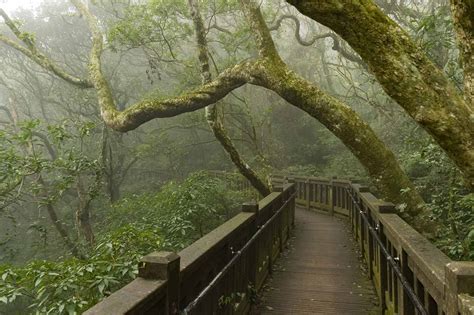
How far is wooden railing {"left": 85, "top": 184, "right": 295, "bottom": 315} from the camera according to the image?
2170 mm

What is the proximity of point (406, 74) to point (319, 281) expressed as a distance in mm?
3902

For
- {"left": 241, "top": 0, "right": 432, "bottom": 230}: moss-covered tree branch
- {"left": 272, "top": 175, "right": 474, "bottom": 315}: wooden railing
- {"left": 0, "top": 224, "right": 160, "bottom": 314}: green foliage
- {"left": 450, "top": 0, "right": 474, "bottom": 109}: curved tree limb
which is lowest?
{"left": 0, "top": 224, "right": 160, "bottom": 314}: green foliage

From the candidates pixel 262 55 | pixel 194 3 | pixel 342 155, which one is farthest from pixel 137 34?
pixel 342 155

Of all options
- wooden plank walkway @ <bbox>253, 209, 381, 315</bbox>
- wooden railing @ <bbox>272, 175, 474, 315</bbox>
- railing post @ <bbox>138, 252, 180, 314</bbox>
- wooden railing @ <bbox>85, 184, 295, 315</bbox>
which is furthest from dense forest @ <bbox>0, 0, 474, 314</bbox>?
wooden plank walkway @ <bbox>253, 209, 381, 315</bbox>

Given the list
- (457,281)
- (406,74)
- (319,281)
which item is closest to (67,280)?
(457,281)

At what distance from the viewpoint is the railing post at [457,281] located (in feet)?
6.19

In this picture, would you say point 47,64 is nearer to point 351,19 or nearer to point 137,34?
point 137,34

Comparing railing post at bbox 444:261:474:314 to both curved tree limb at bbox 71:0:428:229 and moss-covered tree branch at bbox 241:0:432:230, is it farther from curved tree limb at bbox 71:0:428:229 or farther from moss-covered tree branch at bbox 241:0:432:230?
curved tree limb at bbox 71:0:428:229

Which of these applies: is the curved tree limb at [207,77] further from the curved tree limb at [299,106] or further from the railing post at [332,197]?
the railing post at [332,197]

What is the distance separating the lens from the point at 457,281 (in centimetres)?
191

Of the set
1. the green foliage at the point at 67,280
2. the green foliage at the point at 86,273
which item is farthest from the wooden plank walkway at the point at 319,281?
the green foliage at the point at 67,280

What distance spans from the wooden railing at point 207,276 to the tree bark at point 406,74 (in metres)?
2.06

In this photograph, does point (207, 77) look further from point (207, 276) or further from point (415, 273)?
point (415, 273)

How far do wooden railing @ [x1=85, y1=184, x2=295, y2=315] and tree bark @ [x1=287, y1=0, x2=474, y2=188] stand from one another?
2.06 m
